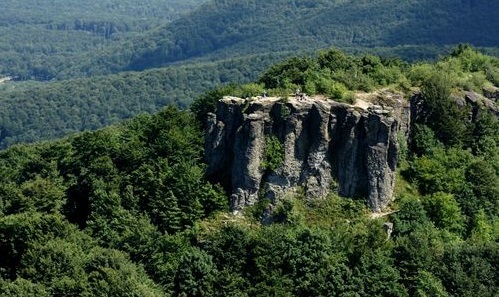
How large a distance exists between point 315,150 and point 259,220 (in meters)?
6.56

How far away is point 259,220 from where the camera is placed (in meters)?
51.3

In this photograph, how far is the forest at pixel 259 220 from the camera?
45906 millimetres

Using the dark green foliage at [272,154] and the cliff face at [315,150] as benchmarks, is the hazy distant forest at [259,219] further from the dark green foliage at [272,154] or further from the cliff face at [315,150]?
the dark green foliage at [272,154]

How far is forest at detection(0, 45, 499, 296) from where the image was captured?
4591 centimetres

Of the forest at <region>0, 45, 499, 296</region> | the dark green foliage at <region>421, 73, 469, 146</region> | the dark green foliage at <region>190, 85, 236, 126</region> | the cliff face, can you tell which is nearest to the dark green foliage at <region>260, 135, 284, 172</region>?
the cliff face

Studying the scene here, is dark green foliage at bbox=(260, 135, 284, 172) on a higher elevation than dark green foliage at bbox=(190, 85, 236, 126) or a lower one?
lower

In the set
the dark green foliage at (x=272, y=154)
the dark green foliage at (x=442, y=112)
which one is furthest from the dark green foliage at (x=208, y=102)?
the dark green foliage at (x=442, y=112)

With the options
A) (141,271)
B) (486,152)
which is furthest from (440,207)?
(141,271)

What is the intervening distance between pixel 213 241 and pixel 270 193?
6057mm

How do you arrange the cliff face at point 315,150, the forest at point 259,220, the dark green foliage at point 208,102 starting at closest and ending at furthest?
the forest at point 259,220 → the cliff face at point 315,150 → the dark green foliage at point 208,102

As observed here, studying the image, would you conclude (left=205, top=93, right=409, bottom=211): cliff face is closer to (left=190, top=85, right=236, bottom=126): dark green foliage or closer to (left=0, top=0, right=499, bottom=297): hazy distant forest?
(left=0, top=0, right=499, bottom=297): hazy distant forest

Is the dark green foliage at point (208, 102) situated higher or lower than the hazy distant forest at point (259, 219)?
higher

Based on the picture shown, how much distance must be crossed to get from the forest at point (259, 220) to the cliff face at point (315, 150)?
3.63 feet

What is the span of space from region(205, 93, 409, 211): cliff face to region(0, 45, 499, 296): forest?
1107mm
